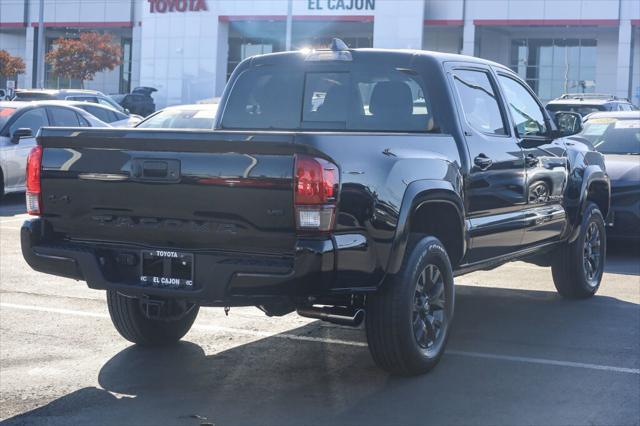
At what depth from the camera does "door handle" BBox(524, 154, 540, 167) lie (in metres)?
7.61

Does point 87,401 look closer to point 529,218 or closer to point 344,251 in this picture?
point 344,251

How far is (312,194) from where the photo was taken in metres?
5.23

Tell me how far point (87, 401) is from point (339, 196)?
71.9 inches

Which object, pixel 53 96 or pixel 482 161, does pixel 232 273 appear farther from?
pixel 53 96

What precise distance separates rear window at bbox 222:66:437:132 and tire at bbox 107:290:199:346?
1.48 metres

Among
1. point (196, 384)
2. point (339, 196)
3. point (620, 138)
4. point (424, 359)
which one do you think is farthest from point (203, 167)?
point (620, 138)

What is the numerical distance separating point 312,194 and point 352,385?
142cm

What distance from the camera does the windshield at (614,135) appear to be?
12422 mm

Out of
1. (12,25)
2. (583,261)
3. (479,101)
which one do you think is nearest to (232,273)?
(479,101)

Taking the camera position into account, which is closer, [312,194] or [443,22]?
[312,194]

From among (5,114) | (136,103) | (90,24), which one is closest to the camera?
(5,114)

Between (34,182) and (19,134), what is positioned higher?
(19,134)

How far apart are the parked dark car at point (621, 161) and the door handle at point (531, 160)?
11.1 feet

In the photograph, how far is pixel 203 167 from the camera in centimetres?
542
